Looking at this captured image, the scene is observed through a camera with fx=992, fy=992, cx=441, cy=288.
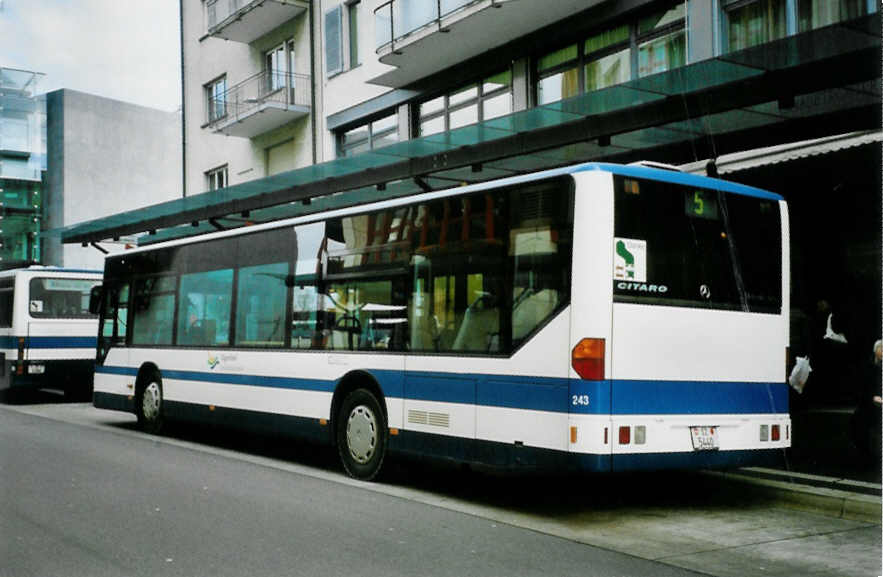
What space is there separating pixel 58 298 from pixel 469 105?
931 cm

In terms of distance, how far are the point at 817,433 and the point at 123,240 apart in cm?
1916

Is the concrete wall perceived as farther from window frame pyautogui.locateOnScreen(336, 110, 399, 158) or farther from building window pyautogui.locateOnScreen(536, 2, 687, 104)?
building window pyautogui.locateOnScreen(536, 2, 687, 104)

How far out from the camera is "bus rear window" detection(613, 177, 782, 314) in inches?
314

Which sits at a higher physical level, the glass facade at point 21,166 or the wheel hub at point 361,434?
the glass facade at point 21,166

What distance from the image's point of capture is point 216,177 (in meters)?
29.7

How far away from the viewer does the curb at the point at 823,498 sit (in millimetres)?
7980

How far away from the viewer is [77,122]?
29.9m

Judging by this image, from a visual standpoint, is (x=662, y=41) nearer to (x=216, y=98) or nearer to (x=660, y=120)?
(x=660, y=120)

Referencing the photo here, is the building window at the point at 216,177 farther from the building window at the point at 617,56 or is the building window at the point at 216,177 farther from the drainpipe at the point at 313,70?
the building window at the point at 617,56

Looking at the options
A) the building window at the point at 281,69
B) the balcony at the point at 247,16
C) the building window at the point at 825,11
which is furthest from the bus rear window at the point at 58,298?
the building window at the point at 825,11

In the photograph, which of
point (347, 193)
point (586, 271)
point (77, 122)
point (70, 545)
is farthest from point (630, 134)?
point (77, 122)

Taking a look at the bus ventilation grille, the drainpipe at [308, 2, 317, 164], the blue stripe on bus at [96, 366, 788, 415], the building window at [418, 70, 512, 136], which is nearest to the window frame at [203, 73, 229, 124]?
the drainpipe at [308, 2, 317, 164]

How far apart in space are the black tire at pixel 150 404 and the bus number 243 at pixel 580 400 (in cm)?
814

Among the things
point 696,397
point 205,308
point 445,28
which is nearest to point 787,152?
point 696,397
